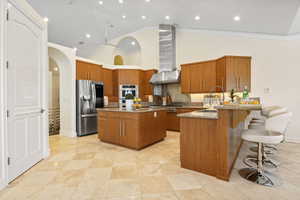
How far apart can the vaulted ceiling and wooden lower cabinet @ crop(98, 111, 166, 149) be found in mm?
3125

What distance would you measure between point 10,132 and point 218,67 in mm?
4997

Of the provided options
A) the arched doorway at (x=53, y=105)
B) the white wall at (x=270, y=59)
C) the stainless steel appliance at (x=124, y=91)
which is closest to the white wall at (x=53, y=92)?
the arched doorway at (x=53, y=105)

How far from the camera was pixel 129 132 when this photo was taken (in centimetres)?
338

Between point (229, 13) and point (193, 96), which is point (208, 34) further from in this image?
point (193, 96)

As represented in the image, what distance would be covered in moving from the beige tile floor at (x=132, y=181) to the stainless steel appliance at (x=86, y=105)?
5.12ft

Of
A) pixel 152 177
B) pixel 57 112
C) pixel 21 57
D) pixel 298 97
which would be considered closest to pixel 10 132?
pixel 21 57

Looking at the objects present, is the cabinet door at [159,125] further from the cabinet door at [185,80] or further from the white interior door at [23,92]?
the white interior door at [23,92]

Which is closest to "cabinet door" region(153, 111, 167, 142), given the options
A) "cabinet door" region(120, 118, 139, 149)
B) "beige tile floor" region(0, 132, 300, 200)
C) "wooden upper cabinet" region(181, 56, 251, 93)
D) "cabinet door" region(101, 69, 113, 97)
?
"cabinet door" region(120, 118, 139, 149)

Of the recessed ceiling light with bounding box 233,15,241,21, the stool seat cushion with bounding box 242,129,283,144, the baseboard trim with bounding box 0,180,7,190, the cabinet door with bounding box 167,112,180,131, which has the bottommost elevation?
the baseboard trim with bounding box 0,180,7,190

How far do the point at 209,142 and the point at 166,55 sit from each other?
4.29m

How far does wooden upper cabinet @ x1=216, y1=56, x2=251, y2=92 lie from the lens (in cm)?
412

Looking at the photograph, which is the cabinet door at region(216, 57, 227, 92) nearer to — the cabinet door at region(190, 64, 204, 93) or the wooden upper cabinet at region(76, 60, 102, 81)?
the cabinet door at region(190, 64, 204, 93)

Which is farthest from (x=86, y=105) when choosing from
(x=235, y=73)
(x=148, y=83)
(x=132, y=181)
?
(x=235, y=73)

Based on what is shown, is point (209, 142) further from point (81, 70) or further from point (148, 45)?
point (148, 45)
